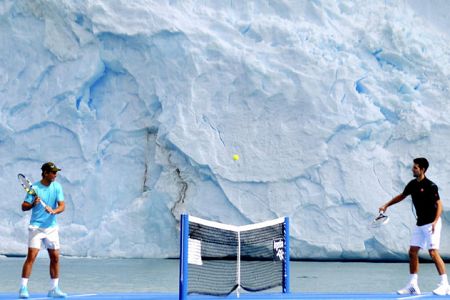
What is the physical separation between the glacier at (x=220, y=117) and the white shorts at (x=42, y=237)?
8.80m

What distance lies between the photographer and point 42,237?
622 centimetres

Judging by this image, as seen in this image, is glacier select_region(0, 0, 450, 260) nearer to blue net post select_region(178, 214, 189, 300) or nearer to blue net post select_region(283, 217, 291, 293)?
blue net post select_region(283, 217, 291, 293)

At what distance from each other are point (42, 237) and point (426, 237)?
3489mm

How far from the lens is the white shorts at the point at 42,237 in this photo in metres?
6.18

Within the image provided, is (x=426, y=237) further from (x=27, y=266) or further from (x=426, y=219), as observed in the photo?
(x=27, y=266)

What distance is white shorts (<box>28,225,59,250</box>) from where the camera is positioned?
20.3 feet

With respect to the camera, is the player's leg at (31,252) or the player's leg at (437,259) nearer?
the player's leg at (31,252)

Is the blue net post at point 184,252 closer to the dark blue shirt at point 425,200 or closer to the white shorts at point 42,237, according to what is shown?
the white shorts at point 42,237

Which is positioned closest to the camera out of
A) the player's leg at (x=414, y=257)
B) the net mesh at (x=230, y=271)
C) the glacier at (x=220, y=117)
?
the net mesh at (x=230, y=271)

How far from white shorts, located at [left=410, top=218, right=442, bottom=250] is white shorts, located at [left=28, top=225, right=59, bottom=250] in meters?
3.31

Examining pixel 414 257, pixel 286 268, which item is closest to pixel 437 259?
pixel 414 257

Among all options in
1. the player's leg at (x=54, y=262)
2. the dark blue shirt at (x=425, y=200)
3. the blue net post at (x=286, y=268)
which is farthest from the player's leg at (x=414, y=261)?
the player's leg at (x=54, y=262)

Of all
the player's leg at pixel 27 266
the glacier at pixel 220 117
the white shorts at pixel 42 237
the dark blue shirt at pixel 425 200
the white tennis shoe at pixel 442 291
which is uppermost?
the glacier at pixel 220 117

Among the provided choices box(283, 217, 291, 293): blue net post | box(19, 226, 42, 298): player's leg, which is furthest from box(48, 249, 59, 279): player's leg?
box(283, 217, 291, 293): blue net post
